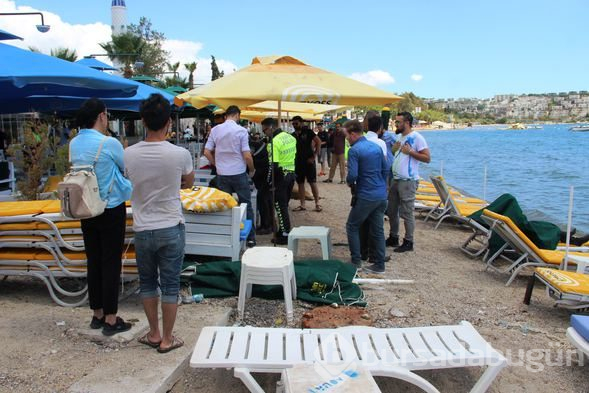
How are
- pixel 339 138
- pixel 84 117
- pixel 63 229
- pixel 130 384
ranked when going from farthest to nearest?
pixel 339 138 < pixel 63 229 < pixel 84 117 < pixel 130 384

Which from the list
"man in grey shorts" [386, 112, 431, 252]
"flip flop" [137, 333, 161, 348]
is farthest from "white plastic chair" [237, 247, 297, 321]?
"man in grey shorts" [386, 112, 431, 252]

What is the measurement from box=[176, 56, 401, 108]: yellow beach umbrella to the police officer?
40.3 inches

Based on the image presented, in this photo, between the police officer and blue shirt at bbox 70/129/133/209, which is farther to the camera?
the police officer

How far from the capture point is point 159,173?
287 centimetres

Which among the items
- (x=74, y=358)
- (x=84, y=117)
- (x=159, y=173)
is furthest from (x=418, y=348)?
(x=84, y=117)

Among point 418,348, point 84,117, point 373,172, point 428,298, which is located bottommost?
point 428,298

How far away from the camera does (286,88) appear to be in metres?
5.12

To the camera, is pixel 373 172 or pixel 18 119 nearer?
pixel 373 172

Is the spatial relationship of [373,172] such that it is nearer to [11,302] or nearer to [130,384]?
[130,384]

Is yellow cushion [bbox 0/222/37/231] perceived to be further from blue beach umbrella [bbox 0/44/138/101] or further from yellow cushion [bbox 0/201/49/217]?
blue beach umbrella [bbox 0/44/138/101]

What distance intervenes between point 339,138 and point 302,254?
762 centimetres

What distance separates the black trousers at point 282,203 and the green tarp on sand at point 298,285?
1903mm

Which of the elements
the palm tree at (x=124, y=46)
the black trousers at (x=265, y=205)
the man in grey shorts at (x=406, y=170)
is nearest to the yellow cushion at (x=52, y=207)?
the black trousers at (x=265, y=205)

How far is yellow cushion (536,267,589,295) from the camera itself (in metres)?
4.06
